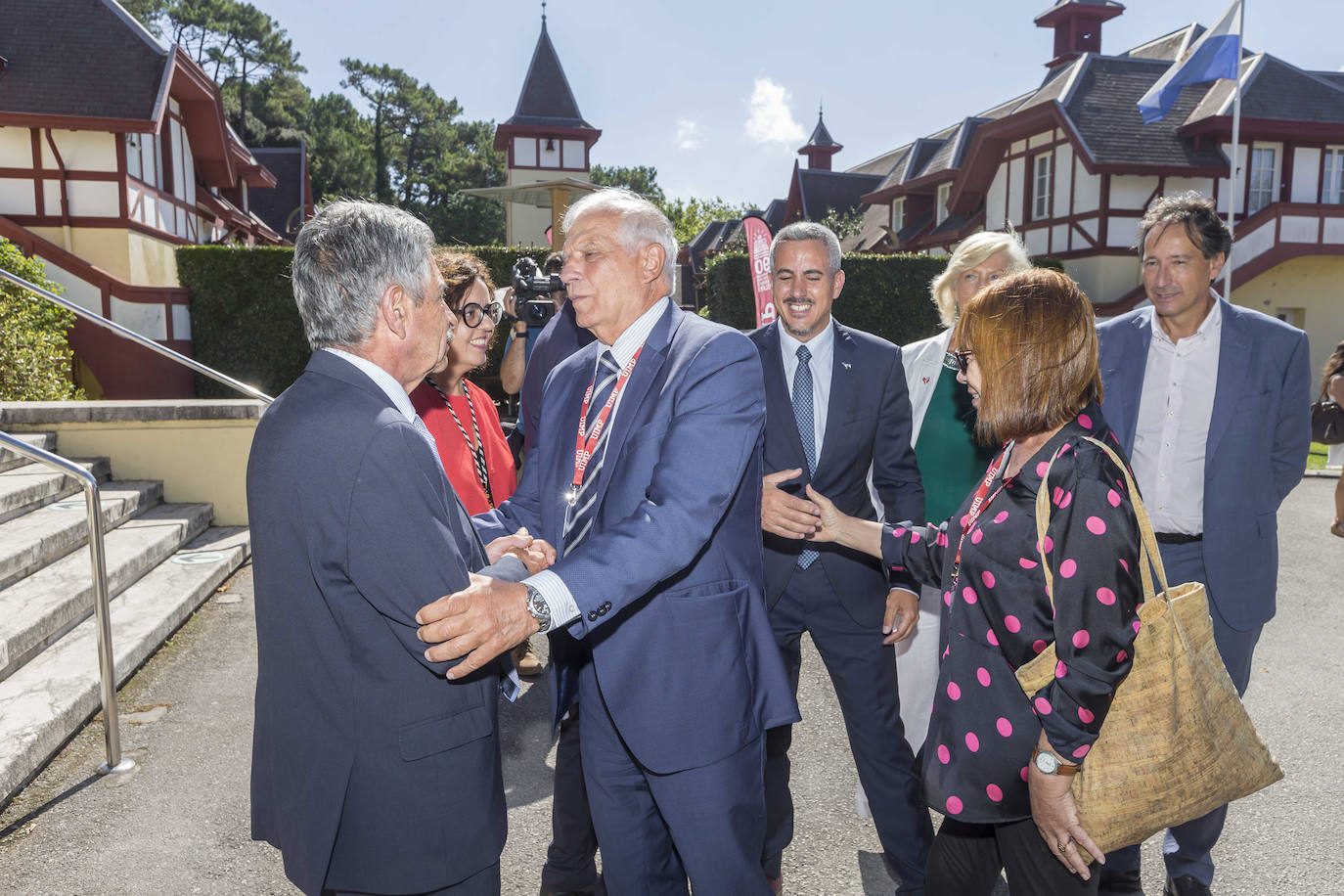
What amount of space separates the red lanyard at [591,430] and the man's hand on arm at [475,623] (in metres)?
0.58

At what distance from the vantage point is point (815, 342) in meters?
3.65

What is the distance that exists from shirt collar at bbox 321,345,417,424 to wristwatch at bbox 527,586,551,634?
47 centimetres

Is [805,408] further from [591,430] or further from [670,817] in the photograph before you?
[670,817]

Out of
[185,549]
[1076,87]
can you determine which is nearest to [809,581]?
[185,549]

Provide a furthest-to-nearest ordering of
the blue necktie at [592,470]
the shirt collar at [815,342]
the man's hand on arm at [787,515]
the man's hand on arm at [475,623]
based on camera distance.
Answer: the shirt collar at [815,342] < the man's hand on arm at [787,515] < the blue necktie at [592,470] < the man's hand on arm at [475,623]

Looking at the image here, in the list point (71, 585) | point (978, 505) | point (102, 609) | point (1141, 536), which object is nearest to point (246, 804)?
point (102, 609)

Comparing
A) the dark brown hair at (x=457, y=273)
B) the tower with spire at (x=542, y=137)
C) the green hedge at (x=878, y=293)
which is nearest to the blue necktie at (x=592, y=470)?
the dark brown hair at (x=457, y=273)

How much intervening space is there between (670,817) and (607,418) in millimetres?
1067

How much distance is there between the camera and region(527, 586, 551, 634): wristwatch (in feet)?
6.67

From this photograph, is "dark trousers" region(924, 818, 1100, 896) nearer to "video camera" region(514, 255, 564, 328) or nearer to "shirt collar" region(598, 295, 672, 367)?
"shirt collar" region(598, 295, 672, 367)

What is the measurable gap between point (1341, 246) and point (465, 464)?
92.0 ft

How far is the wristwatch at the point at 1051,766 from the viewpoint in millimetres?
2045

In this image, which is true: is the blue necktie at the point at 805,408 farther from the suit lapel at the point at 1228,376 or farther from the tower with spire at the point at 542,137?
the tower with spire at the point at 542,137

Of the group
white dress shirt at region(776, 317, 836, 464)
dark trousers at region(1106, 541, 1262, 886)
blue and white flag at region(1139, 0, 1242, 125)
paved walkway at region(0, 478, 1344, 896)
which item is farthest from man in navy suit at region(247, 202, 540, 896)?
blue and white flag at region(1139, 0, 1242, 125)
